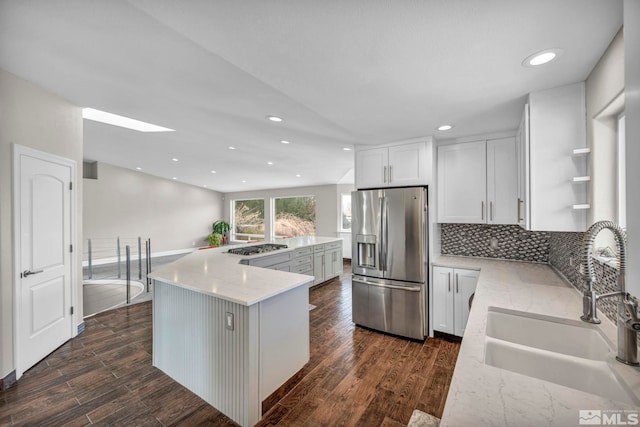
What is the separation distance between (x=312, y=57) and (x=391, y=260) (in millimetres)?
2240

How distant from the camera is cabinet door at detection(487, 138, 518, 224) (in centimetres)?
268

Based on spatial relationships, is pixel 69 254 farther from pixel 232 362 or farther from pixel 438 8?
Answer: pixel 438 8

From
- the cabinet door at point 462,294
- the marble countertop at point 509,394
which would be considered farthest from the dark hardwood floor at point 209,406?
the marble countertop at point 509,394

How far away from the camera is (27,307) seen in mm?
2320

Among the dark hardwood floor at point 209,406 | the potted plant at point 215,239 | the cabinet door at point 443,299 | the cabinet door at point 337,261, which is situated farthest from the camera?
the potted plant at point 215,239

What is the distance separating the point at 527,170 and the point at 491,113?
0.68 meters

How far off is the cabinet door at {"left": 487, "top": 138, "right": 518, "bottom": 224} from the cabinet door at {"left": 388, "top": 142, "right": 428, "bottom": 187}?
0.69 metres

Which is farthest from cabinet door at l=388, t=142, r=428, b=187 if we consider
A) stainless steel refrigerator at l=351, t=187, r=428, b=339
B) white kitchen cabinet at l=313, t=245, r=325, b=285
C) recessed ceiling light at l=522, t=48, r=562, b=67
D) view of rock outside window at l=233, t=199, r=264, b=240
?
view of rock outside window at l=233, t=199, r=264, b=240

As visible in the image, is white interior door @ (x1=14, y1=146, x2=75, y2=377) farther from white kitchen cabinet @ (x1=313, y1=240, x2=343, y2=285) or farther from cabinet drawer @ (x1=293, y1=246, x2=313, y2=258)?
white kitchen cabinet @ (x1=313, y1=240, x2=343, y2=285)

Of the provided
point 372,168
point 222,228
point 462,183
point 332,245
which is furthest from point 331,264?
point 222,228

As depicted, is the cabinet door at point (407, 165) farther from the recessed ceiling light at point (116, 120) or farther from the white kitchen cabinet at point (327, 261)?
the recessed ceiling light at point (116, 120)

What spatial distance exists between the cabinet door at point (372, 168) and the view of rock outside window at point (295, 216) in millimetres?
4697

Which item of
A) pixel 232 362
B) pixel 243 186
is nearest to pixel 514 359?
pixel 232 362

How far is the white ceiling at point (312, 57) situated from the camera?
1.14 m
